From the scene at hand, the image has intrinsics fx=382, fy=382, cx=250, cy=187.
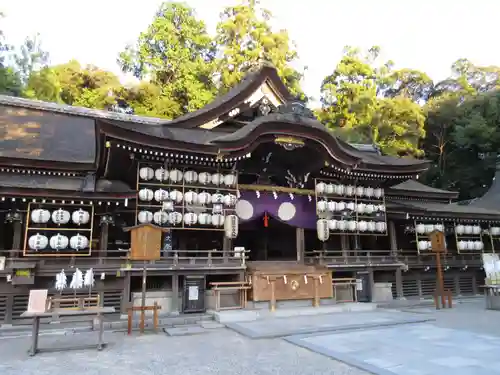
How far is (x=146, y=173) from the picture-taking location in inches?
466

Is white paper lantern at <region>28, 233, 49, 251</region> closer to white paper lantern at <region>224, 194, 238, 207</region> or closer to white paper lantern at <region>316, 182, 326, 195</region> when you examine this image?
white paper lantern at <region>224, 194, 238, 207</region>

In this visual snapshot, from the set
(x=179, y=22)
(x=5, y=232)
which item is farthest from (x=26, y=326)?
(x=179, y=22)

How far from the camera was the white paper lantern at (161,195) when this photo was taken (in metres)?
11.7

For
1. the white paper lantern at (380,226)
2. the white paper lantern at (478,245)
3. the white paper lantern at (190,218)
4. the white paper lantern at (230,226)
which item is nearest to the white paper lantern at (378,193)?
the white paper lantern at (380,226)

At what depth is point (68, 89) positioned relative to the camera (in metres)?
32.5

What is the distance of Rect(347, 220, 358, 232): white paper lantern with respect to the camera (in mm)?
14367

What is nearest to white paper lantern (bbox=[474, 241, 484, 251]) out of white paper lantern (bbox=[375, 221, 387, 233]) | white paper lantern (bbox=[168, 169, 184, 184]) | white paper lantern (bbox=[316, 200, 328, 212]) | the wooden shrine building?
the wooden shrine building

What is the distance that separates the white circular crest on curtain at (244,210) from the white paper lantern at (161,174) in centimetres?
276

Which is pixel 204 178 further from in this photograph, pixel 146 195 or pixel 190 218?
pixel 146 195

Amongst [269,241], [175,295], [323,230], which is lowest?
[175,295]

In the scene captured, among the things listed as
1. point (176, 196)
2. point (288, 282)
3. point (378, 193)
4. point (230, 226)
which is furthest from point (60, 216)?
point (378, 193)

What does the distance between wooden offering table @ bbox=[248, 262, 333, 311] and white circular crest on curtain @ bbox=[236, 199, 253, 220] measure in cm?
165

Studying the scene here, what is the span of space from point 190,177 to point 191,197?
69cm

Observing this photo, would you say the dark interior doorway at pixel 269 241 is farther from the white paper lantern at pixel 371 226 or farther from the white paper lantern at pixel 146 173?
the white paper lantern at pixel 146 173
